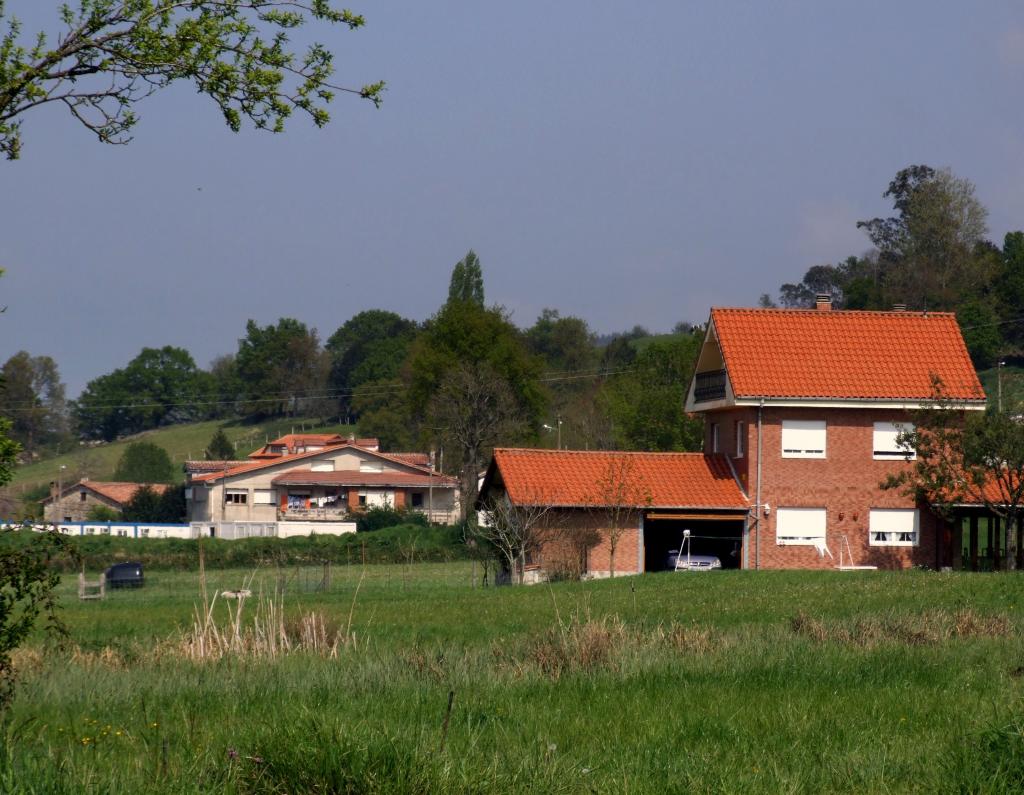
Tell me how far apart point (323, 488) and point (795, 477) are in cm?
4823

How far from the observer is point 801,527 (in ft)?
138

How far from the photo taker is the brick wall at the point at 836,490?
4188 centimetres

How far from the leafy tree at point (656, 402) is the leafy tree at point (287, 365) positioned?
58.5 metres

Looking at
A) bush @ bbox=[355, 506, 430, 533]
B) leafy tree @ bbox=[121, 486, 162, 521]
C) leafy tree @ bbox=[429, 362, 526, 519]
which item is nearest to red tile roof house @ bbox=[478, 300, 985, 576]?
leafy tree @ bbox=[429, 362, 526, 519]

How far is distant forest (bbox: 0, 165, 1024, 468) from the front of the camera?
247ft

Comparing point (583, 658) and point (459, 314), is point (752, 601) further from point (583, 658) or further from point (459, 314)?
point (459, 314)

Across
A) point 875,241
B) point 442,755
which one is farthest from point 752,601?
point 875,241

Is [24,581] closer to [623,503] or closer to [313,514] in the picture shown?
[623,503]

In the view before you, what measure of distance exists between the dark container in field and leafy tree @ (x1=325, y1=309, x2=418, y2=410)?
74.4 meters

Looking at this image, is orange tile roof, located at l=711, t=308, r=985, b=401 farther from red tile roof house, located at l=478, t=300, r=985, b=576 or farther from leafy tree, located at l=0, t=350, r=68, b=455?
leafy tree, located at l=0, t=350, r=68, b=455

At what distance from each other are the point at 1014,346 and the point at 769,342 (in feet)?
195

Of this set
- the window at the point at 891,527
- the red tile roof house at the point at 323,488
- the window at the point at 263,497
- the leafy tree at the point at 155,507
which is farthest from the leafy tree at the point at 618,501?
the leafy tree at the point at 155,507

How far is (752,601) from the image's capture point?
26453 mm

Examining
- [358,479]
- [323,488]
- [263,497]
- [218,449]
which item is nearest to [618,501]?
[358,479]
